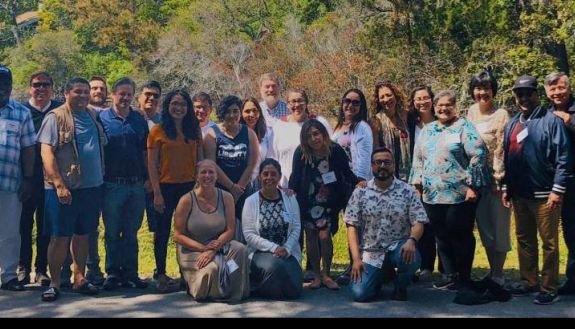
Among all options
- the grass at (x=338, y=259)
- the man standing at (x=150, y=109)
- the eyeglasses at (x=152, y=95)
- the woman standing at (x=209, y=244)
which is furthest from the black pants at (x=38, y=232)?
the woman standing at (x=209, y=244)

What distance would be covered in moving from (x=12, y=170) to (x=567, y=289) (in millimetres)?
5011

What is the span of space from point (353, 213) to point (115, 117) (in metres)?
2.41

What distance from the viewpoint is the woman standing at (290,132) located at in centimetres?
666

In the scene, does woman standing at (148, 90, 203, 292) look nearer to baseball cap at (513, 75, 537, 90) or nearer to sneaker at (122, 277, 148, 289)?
sneaker at (122, 277, 148, 289)

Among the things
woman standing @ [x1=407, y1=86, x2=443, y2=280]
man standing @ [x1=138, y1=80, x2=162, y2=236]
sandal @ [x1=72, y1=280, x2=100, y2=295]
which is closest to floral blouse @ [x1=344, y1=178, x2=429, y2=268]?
woman standing @ [x1=407, y1=86, x2=443, y2=280]

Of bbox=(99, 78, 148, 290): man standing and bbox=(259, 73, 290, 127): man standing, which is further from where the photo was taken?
bbox=(259, 73, 290, 127): man standing

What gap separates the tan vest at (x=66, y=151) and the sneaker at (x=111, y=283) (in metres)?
0.95

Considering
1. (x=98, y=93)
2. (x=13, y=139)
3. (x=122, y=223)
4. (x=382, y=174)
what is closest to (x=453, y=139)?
(x=382, y=174)

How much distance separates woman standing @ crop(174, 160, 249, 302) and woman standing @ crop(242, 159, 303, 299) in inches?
5.3

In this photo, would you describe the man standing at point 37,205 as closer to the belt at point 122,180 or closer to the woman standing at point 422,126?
the belt at point 122,180

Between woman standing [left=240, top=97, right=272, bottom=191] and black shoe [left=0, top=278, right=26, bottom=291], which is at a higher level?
woman standing [left=240, top=97, right=272, bottom=191]

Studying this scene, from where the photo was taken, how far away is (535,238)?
19.4ft

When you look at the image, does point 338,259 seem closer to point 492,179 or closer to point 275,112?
point 275,112

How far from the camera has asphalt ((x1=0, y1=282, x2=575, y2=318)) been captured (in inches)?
211
